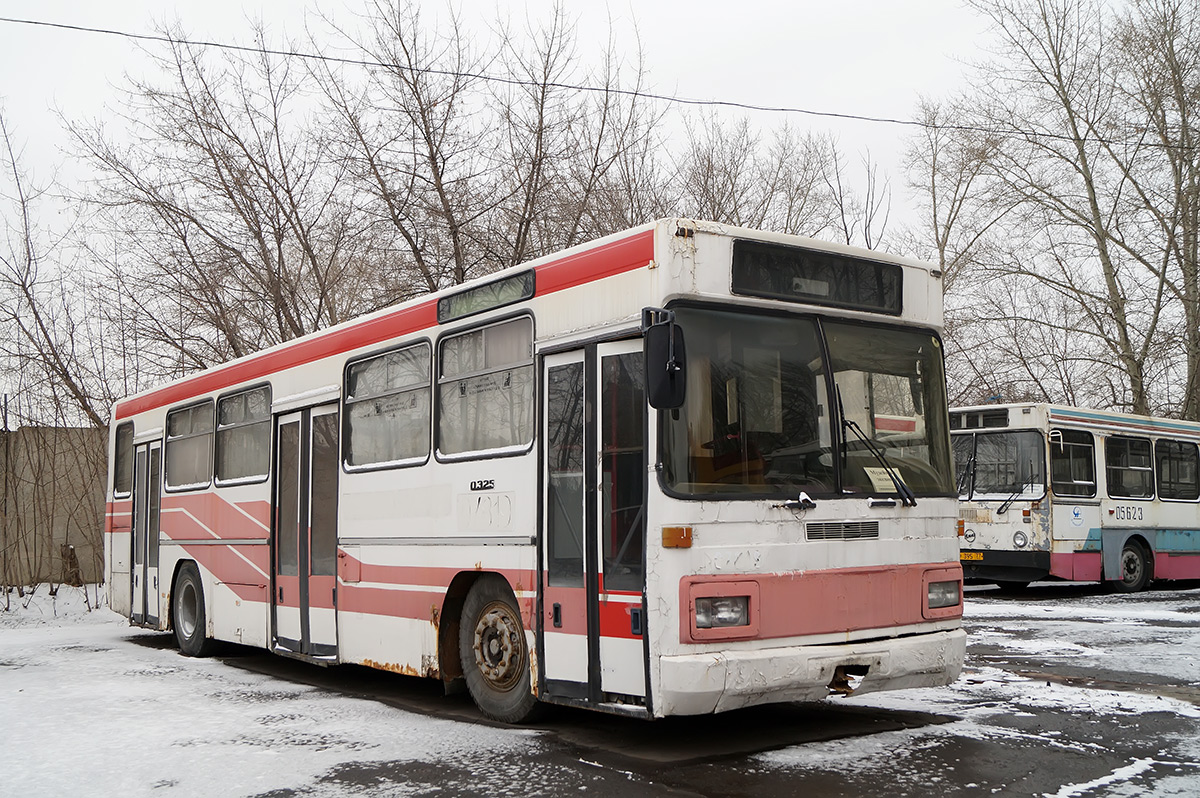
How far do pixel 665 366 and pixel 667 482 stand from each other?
0.69 m

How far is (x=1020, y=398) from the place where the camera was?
106 feet

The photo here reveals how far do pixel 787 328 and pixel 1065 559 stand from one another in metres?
12.6

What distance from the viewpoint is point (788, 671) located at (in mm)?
6582

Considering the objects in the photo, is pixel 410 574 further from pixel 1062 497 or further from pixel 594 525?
pixel 1062 497

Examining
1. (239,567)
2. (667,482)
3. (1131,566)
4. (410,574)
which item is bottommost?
(1131,566)

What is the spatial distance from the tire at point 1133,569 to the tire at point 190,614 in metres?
14.3

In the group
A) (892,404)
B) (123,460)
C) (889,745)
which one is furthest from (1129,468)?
(123,460)

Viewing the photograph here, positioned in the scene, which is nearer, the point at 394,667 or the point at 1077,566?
the point at 394,667

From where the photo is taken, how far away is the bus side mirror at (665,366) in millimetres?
6332

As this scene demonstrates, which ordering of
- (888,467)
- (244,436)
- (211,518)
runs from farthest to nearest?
1. (211,518)
2. (244,436)
3. (888,467)

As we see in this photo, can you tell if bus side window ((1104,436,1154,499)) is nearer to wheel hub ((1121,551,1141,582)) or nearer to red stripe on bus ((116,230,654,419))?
wheel hub ((1121,551,1141,582))

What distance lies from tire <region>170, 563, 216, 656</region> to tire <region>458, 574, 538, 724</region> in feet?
17.8

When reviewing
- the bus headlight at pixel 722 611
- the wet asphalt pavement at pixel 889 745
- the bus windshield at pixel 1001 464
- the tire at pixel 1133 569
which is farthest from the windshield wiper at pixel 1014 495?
the bus headlight at pixel 722 611

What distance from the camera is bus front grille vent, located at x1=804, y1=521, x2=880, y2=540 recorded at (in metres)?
6.91
